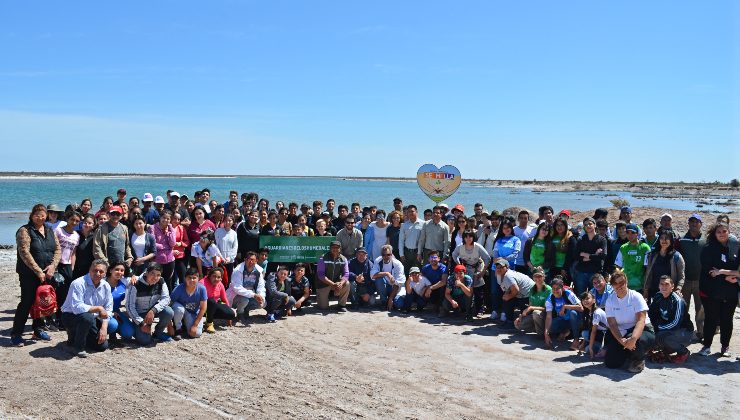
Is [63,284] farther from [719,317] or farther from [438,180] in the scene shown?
[719,317]

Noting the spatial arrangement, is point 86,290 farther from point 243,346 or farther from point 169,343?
point 243,346

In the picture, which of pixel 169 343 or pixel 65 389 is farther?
pixel 169 343

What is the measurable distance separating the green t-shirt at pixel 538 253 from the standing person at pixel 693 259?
193 centimetres

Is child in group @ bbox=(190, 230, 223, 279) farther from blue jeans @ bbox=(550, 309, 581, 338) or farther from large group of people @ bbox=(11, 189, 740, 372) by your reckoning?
blue jeans @ bbox=(550, 309, 581, 338)

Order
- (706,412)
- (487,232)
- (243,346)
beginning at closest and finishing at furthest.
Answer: (706,412) < (243,346) < (487,232)

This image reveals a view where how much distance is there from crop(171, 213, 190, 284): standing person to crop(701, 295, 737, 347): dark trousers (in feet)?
24.8

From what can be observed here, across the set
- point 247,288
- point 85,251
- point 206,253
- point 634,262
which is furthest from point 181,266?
point 634,262

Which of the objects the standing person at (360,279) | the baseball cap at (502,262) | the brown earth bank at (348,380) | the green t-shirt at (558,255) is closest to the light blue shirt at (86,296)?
the brown earth bank at (348,380)

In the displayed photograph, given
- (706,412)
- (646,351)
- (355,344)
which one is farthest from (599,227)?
(355,344)

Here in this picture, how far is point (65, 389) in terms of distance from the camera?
5758 mm

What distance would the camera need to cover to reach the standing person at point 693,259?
7715 millimetres

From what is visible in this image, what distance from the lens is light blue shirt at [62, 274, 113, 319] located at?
6.83 metres

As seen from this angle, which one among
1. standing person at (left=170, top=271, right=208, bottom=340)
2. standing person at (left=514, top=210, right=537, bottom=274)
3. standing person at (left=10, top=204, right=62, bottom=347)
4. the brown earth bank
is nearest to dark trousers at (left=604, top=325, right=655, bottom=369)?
the brown earth bank

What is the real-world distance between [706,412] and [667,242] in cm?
271
